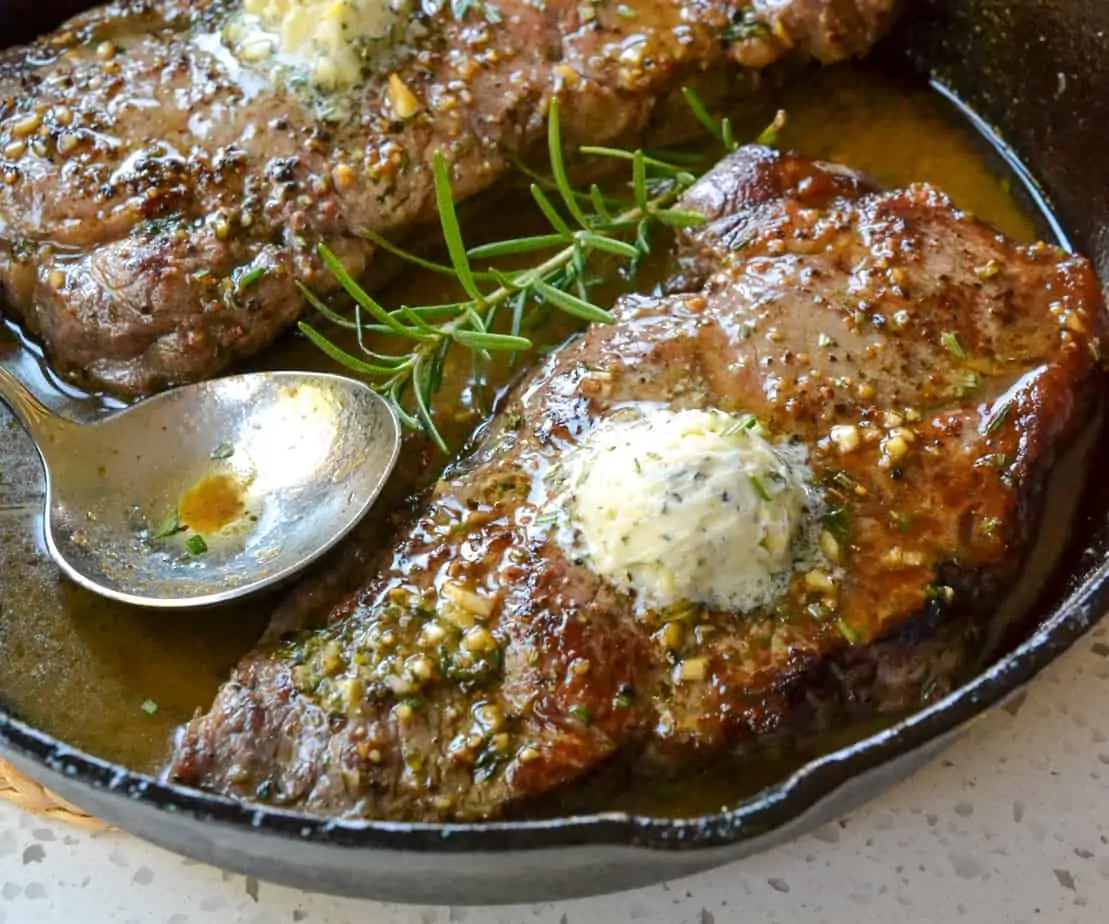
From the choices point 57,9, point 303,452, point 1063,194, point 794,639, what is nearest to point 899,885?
point 794,639

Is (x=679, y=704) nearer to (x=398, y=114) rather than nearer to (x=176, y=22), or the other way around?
(x=398, y=114)

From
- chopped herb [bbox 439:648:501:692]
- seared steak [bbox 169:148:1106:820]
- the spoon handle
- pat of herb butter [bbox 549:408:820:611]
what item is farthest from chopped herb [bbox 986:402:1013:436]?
the spoon handle

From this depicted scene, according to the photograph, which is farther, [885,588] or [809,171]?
[809,171]

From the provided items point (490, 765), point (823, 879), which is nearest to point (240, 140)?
point (490, 765)

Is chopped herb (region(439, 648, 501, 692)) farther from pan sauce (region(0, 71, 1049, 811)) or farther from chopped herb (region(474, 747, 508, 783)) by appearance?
pan sauce (region(0, 71, 1049, 811))

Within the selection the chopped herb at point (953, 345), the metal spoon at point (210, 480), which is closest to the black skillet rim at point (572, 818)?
the metal spoon at point (210, 480)

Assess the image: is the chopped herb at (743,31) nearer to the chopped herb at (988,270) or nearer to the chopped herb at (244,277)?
the chopped herb at (988,270)
